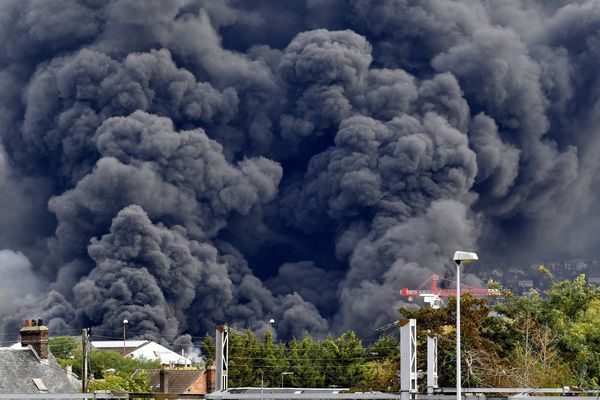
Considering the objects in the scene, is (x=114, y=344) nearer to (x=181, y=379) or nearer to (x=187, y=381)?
(x=181, y=379)

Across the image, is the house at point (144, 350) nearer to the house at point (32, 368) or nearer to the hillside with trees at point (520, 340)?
the hillside with trees at point (520, 340)

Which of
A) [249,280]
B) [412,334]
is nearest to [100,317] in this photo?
[249,280]

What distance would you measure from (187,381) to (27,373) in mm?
20909

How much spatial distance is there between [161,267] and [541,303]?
57.3m

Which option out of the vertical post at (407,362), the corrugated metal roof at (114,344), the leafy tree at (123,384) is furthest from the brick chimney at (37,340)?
the corrugated metal roof at (114,344)

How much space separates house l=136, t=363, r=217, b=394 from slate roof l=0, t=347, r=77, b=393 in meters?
15.8

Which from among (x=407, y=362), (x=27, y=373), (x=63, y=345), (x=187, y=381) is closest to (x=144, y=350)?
(x=63, y=345)

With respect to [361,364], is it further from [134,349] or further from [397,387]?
[134,349]

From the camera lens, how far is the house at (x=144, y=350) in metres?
97.4

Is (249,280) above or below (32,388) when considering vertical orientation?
above

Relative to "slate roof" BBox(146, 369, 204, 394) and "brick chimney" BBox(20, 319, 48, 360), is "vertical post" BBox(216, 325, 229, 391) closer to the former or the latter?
"brick chimney" BBox(20, 319, 48, 360)

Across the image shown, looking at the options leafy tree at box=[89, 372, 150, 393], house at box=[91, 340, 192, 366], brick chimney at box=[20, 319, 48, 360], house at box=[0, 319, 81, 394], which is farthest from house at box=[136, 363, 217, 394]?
house at box=[91, 340, 192, 366]

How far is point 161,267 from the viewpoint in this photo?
10131 cm

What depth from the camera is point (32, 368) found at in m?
48.2
